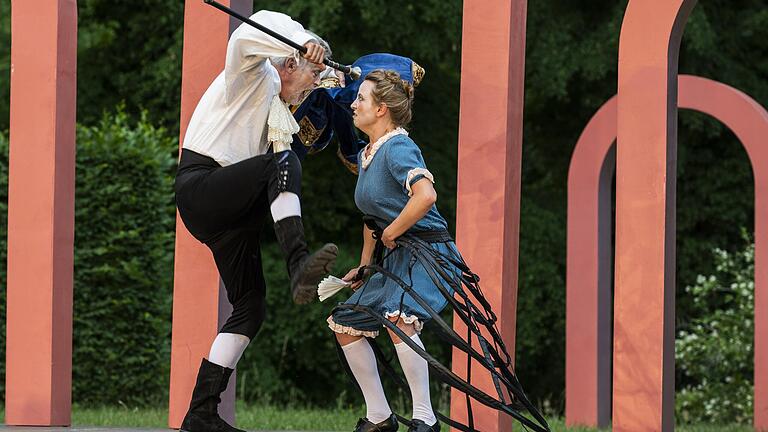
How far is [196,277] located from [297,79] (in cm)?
121

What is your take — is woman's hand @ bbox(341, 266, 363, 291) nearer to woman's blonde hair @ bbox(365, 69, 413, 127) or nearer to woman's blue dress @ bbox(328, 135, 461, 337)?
woman's blue dress @ bbox(328, 135, 461, 337)

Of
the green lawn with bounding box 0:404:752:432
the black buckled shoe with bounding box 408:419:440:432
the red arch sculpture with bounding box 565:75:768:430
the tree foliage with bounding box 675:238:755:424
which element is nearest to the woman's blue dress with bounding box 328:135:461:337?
the black buckled shoe with bounding box 408:419:440:432

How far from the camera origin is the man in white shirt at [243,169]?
13.9ft

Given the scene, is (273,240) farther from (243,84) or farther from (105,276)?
(243,84)

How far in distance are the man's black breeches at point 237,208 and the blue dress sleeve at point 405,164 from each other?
38cm

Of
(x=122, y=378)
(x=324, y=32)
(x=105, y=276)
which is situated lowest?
(x=122, y=378)

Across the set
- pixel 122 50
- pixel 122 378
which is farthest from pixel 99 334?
pixel 122 50

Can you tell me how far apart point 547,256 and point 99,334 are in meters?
6.71

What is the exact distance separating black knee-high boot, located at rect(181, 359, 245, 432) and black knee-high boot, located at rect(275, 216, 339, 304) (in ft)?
2.08

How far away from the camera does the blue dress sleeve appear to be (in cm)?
436

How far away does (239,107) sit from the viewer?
4445mm

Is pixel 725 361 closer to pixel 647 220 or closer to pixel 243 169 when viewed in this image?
pixel 647 220

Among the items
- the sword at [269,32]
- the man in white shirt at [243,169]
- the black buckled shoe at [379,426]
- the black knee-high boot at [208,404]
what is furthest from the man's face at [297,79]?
the black buckled shoe at [379,426]

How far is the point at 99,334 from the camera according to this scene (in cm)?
844
